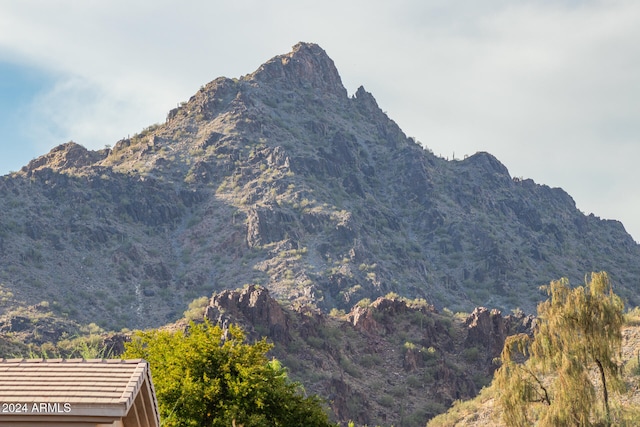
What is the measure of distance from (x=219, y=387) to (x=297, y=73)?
170m

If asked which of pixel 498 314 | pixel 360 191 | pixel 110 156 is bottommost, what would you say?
pixel 498 314

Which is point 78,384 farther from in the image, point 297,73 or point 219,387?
point 297,73

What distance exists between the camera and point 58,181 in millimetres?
133750

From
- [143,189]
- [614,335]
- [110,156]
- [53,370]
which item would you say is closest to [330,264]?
[143,189]

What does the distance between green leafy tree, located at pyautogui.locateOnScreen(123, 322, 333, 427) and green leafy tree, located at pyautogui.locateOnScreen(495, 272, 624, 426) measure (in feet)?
33.2

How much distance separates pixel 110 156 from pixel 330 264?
5786 cm

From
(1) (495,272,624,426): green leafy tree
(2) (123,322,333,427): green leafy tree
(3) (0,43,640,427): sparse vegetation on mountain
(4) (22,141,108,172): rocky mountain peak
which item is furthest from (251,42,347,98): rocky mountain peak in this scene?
(2) (123,322,333,427): green leafy tree

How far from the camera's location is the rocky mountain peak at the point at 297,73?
186650mm

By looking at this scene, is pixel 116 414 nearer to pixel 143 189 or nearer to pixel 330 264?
pixel 330 264

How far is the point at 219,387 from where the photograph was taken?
85.3 feet

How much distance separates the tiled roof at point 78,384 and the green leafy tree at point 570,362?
21.8m

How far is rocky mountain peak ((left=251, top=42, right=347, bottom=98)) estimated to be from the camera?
186650mm

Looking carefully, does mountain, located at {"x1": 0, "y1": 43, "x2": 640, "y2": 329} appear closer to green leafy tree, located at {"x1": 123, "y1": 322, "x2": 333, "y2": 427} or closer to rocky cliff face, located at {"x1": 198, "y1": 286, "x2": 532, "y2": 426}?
rocky cliff face, located at {"x1": 198, "y1": 286, "x2": 532, "y2": 426}

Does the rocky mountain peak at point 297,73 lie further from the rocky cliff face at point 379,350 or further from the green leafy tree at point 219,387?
the green leafy tree at point 219,387
